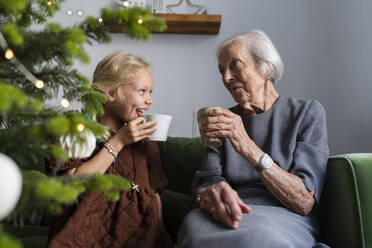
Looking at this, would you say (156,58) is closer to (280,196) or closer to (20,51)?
(280,196)

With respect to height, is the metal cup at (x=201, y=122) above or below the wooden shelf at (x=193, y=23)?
below

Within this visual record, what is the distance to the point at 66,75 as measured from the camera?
2.21 feet

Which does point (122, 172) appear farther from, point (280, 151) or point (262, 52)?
point (262, 52)

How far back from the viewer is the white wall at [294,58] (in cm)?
221

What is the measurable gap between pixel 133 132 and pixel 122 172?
18cm

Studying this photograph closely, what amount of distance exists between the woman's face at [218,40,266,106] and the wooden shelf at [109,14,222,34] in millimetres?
757

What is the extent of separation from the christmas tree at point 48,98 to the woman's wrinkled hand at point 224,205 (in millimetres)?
447

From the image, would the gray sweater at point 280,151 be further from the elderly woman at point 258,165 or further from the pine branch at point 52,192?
the pine branch at point 52,192

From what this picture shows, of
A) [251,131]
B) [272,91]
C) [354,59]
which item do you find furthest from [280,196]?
[354,59]

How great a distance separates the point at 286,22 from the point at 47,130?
2.06m

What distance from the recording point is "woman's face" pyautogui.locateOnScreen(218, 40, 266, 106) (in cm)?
141

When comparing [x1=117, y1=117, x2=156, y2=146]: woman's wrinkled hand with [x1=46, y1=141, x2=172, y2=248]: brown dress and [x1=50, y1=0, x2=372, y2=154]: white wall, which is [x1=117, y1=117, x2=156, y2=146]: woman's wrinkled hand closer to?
[x1=46, y1=141, x2=172, y2=248]: brown dress

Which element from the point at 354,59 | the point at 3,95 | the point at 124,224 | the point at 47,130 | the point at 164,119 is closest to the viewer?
the point at 3,95

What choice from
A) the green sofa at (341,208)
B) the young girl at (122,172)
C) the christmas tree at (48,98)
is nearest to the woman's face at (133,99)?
the young girl at (122,172)
